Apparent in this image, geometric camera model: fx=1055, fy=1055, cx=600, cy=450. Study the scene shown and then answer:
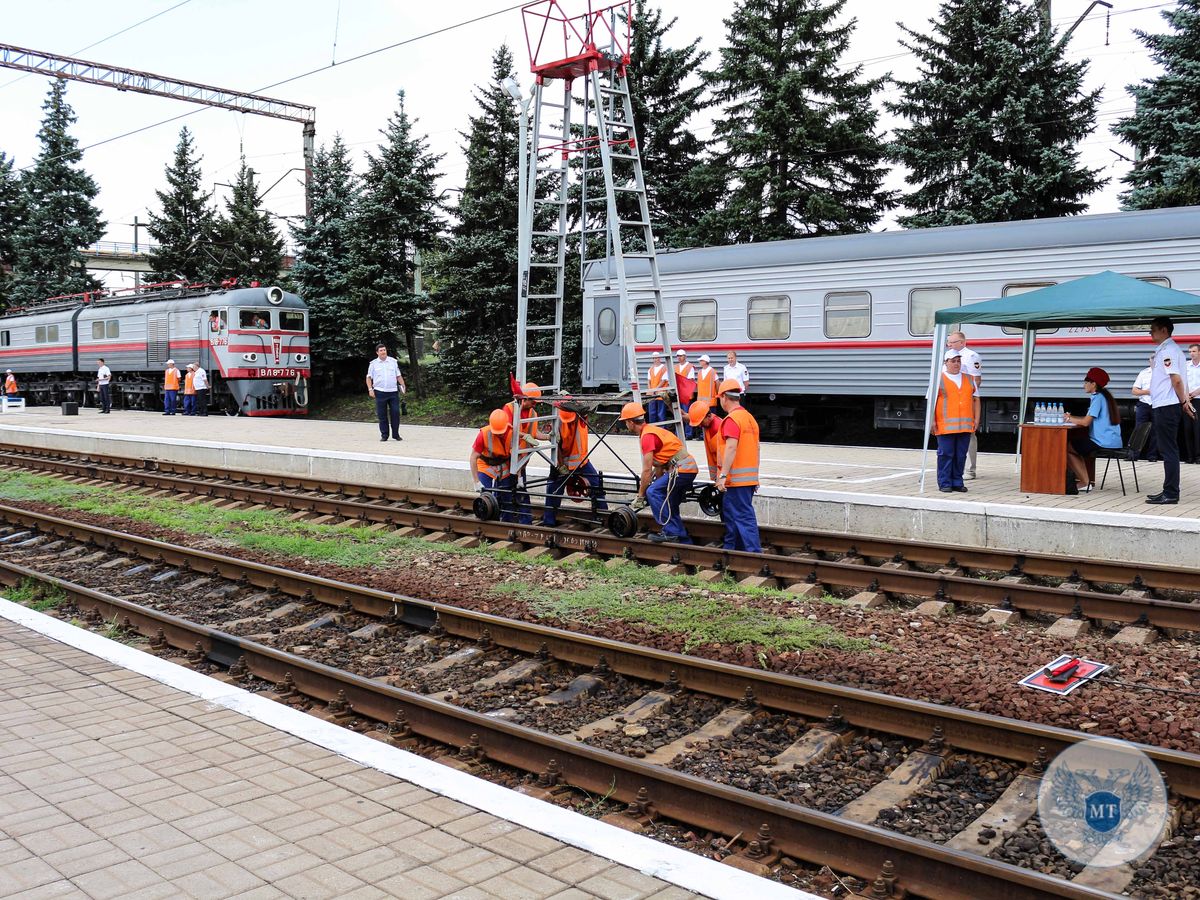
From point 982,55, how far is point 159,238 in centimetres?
3409

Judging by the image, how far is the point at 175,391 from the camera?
32.7m

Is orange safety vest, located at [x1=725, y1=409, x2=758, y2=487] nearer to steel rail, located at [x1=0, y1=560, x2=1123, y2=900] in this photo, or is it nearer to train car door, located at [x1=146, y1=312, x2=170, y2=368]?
steel rail, located at [x1=0, y1=560, x2=1123, y2=900]

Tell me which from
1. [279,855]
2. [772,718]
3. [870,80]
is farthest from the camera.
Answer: [870,80]

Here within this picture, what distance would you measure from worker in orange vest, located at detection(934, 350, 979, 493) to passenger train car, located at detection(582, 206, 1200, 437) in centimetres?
470

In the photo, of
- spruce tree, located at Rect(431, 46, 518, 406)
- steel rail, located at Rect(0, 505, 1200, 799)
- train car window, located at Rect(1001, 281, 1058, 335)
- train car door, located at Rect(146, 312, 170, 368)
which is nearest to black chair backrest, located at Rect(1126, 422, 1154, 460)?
train car window, located at Rect(1001, 281, 1058, 335)

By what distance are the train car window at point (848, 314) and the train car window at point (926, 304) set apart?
82cm

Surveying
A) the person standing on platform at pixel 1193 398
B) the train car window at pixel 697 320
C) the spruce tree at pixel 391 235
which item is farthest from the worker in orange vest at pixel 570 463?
the spruce tree at pixel 391 235

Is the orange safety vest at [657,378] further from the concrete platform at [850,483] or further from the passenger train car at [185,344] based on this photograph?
the passenger train car at [185,344]

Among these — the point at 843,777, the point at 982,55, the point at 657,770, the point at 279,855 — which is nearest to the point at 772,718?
the point at 843,777

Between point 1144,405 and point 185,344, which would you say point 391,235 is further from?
point 1144,405

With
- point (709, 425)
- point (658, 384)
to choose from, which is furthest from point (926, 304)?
point (709, 425)

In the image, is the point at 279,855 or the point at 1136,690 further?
the point at 1136,690

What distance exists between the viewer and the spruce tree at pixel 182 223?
4391 cm

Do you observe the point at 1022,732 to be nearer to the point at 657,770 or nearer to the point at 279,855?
the point at 657,770
